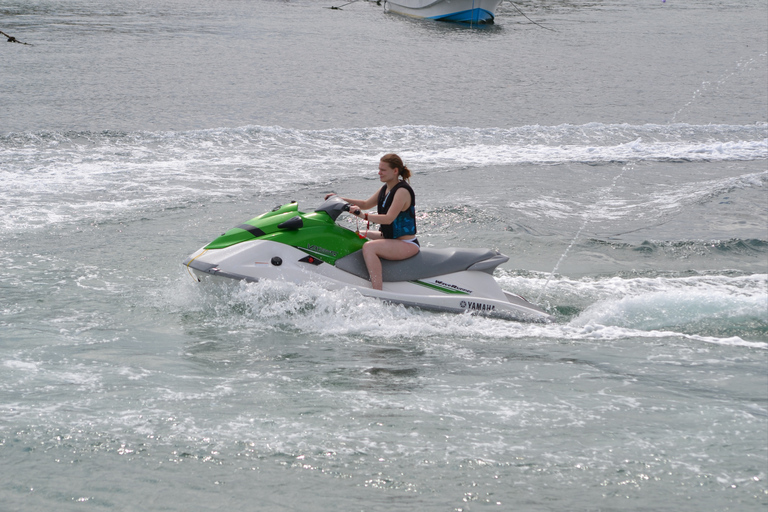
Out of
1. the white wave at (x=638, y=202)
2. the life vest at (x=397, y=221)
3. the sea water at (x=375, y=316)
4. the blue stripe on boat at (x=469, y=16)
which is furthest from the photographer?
the blue stripe on boat at (x=469, y=16)

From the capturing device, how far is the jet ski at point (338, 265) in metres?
6.45

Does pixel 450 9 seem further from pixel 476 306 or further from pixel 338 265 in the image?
pixel 338 265

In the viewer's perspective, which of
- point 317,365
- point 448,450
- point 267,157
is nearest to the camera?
point 448,450

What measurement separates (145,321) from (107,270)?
5.45 ft

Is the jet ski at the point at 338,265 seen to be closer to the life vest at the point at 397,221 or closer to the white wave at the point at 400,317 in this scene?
the white wave at the point at 400,317

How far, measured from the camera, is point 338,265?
6.64m

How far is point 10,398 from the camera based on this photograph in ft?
15.7

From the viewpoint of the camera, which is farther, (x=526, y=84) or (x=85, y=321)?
(x=526, y=84)

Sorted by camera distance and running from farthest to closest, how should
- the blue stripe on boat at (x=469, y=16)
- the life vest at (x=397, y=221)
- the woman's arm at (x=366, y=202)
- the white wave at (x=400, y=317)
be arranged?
the blue stripe on boat at (x=469, y=16)
the woman's arm at (x=366, y=202)
the life vest at (x=397, y=221)
the white wave at (x=400, y=317)

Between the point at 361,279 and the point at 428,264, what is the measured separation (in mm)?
621

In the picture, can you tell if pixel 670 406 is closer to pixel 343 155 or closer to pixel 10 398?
pixel 10 398

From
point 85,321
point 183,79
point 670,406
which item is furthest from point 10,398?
point 183,79

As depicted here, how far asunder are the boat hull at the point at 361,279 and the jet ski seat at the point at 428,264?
1.8 inches

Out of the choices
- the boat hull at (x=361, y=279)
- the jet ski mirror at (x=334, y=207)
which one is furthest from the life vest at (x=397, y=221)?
the boat hull at (x=361, y=279)
